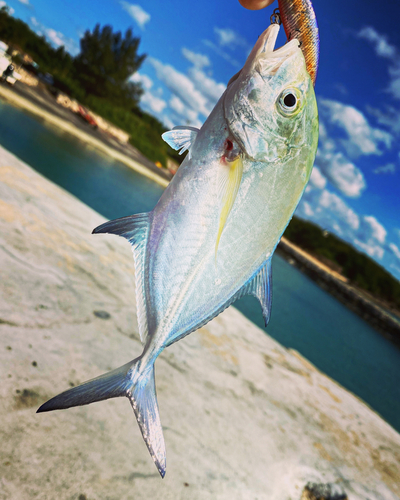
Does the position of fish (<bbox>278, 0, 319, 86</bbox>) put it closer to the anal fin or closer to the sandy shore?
the anal fin

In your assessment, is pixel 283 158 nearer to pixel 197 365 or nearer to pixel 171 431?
pixel 171 431

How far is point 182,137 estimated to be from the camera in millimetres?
951

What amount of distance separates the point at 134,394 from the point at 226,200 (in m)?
0.62

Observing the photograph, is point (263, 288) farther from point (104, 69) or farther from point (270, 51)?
point (104, 69)

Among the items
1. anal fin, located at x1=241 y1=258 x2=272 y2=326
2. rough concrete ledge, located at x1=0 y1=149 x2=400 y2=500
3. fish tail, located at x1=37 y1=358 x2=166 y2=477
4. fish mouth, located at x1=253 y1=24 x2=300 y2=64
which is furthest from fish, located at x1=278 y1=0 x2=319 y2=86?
rough concrete ledge, located at x1=0 y1=149 x2=400 y2=500

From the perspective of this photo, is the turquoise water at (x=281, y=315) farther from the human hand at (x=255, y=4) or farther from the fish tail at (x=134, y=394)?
the human hand at (x=255, y=4)

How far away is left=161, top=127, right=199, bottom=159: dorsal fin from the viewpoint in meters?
0.94

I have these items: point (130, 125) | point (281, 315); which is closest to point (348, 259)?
point (130, 125)

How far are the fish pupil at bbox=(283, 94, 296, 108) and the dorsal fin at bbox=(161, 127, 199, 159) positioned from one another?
260 millimetres

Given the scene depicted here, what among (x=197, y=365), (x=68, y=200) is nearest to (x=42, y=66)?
(x=68, y=200)

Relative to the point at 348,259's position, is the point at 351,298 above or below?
below

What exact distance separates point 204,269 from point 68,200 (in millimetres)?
4147

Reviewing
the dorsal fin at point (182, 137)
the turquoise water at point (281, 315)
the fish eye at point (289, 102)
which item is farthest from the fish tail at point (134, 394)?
the turquoise water at point (281, 315)

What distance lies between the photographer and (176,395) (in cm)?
222
